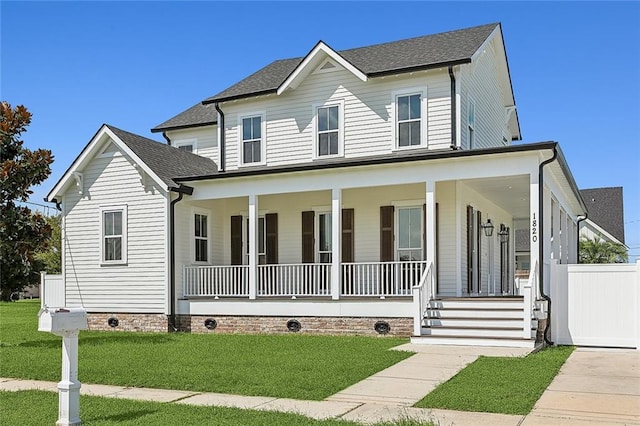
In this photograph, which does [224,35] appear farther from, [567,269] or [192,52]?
[567,269]

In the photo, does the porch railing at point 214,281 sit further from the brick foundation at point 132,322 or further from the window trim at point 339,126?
the window trim at point 339,126

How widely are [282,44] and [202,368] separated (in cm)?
1583

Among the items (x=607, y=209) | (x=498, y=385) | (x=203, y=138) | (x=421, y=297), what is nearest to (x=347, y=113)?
(x=203, y=138)

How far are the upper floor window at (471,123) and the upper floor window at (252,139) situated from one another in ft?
20.0

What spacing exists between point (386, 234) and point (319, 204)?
7.51 feet

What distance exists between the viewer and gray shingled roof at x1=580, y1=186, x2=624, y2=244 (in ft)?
136

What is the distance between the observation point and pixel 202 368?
10422mm

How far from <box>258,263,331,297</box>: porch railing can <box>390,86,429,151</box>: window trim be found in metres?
3.88

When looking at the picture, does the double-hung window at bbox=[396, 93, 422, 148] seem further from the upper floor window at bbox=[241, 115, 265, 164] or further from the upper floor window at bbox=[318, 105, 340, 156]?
the upper floor window at bbox=[241, 115, 265, 164]

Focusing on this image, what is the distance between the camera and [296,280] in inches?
701

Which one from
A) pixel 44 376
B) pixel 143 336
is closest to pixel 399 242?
pixel 143 336

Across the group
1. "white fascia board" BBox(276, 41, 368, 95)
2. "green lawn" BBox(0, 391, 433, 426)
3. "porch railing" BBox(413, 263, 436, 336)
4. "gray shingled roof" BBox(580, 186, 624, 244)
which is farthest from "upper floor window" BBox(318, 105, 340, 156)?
"gray shingled roof" BBox(580, 186, 624, 244)

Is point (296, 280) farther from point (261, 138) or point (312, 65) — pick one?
point (312, 65)

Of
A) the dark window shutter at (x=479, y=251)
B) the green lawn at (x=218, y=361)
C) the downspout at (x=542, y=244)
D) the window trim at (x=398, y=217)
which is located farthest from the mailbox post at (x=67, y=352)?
the dark window shutter at (x=479, y=251)
